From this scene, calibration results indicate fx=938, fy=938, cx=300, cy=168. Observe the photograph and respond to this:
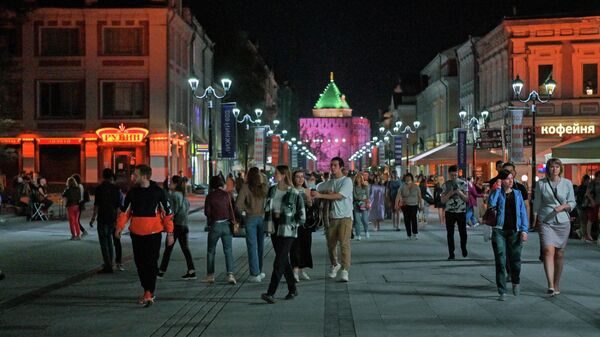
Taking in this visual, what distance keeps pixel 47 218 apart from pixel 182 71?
25050mm

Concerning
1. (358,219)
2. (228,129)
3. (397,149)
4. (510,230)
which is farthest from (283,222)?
Result: (397,149)

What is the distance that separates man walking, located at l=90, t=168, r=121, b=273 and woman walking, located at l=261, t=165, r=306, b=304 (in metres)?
4.29

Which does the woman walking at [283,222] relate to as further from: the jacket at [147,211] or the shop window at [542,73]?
the shop window at [542,73]

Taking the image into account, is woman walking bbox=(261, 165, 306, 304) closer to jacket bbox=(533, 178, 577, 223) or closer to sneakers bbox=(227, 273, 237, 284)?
sneakers bbox=(227, 273, 237, 284)

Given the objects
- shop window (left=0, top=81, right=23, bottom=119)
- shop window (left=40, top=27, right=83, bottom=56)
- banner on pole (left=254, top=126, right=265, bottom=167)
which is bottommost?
banner on pole (left=254, top=126, right=265, bottom=167)

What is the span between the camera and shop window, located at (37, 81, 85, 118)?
51250 mm

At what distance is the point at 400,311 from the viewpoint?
11172 millimetres

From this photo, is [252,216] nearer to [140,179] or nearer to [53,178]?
[140,179]

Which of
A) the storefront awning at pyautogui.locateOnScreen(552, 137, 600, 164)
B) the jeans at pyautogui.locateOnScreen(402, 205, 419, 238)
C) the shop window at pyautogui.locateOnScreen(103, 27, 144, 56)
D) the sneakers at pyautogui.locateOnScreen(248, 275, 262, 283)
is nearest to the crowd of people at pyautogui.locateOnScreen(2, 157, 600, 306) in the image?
the sneakers at pyautogui.locateOnScreen(248, 275, 262, 283)

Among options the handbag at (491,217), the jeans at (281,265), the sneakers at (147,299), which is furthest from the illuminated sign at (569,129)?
the sneakers at (147,299)

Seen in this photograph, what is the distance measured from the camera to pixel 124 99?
51.5m

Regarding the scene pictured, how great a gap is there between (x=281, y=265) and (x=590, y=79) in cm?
4372

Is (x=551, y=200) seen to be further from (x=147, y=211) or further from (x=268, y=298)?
(x=147, y=211)

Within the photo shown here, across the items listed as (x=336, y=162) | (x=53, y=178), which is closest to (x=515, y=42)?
(x=53, y=178)
